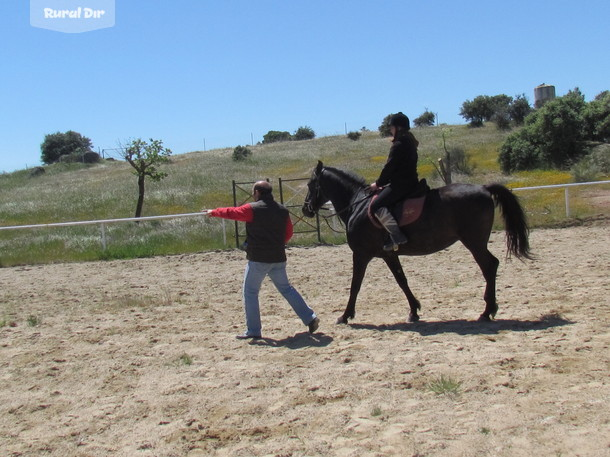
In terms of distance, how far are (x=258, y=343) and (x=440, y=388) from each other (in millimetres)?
2693

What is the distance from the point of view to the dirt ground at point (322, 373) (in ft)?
13.4

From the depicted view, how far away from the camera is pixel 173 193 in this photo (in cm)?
3656

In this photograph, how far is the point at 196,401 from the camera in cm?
508

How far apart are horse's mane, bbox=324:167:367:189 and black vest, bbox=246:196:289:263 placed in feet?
5.12

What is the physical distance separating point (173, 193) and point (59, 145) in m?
52.2

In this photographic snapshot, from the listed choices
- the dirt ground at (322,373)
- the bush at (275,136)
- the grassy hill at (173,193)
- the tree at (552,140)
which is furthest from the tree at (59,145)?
the dirt ground at (322,373)

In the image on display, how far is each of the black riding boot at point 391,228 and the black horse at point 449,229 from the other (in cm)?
20

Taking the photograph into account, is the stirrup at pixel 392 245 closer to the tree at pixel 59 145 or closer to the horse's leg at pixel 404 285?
the horse's leg at pixel 404 285

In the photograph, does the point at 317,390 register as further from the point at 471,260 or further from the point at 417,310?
the point at 471,260

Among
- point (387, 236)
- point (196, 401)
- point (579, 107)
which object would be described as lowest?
point (196, 401)

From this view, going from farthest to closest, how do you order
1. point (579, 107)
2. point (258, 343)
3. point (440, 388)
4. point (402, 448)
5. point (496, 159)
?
1. point (496, 159)
2. point (579, 107)
3. point (258, 343)
4. point (440, 388)
5. point (402, 448)

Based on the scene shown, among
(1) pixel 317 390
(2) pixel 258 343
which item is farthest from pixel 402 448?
(2) pixel 258 343

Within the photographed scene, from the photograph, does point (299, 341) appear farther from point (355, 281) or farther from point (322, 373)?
point (322, 373)

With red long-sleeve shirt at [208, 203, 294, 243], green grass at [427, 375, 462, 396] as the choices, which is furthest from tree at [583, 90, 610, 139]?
green grass at [427, 375, 462, 396]
